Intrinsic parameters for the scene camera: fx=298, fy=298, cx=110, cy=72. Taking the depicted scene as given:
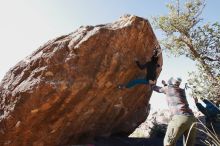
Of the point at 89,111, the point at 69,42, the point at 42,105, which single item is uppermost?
the point at 69,42

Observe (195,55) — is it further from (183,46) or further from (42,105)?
(42,105)

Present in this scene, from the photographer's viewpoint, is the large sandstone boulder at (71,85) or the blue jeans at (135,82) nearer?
the large sandstone boulder at (71,85)

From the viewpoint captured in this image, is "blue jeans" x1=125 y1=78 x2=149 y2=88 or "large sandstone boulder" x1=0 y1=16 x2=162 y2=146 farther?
"blue jeans" x1=125 y1=78 x2=149 y2=88

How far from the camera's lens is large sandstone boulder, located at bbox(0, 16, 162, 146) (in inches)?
404

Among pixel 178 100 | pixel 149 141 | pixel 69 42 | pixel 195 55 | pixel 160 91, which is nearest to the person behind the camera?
pixel 178 100

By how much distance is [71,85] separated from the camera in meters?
10.4

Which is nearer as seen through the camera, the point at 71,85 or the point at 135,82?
the point at 71,85

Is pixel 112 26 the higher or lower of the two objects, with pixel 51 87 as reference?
higher

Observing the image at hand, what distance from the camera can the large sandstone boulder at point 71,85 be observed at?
10.2 metres

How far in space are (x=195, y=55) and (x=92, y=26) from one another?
8.76 m

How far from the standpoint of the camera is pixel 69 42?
36.2ft

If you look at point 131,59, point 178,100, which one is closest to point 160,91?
point 178,100

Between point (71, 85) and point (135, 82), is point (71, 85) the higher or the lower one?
the higher one

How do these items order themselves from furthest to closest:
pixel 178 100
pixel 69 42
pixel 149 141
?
pixel 149 141
pixel 69 42
pixel 178 100
